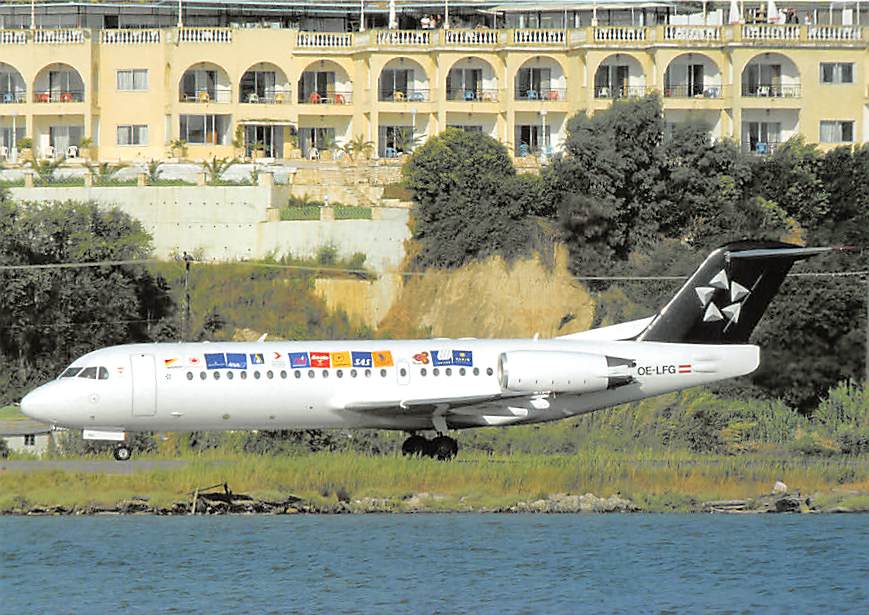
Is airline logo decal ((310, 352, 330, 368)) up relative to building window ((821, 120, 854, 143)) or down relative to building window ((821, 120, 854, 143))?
down

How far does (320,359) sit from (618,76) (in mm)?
49820

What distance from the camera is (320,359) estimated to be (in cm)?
5047

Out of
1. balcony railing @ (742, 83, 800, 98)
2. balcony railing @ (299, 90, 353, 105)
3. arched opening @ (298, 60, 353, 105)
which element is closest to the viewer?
balcony railing @ (742, 83, 800, 98)

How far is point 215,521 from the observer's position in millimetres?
45188

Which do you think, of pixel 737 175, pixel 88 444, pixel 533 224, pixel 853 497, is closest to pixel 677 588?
pixel 853 497

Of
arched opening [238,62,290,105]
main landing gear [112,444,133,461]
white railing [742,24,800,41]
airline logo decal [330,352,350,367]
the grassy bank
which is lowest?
the grassy bank

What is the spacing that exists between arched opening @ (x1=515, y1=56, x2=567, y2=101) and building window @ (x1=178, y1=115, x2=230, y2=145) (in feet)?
44.6

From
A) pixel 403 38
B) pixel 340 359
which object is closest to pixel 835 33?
pixel 403 38

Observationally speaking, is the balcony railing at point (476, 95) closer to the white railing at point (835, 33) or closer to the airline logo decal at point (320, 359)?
the white railing at point (835, 33)

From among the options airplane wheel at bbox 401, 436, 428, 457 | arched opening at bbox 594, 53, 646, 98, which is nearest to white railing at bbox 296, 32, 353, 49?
arched opening at bbox 594, 53, 646, 98

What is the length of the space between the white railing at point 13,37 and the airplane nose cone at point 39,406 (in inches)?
2010

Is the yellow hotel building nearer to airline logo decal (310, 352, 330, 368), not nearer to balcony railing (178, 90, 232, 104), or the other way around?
balcony railing (178, 90, 232, 104)

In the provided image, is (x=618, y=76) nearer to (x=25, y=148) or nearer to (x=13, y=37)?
(x=25, y=148)

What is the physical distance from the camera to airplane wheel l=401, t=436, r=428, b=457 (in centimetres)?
5090
